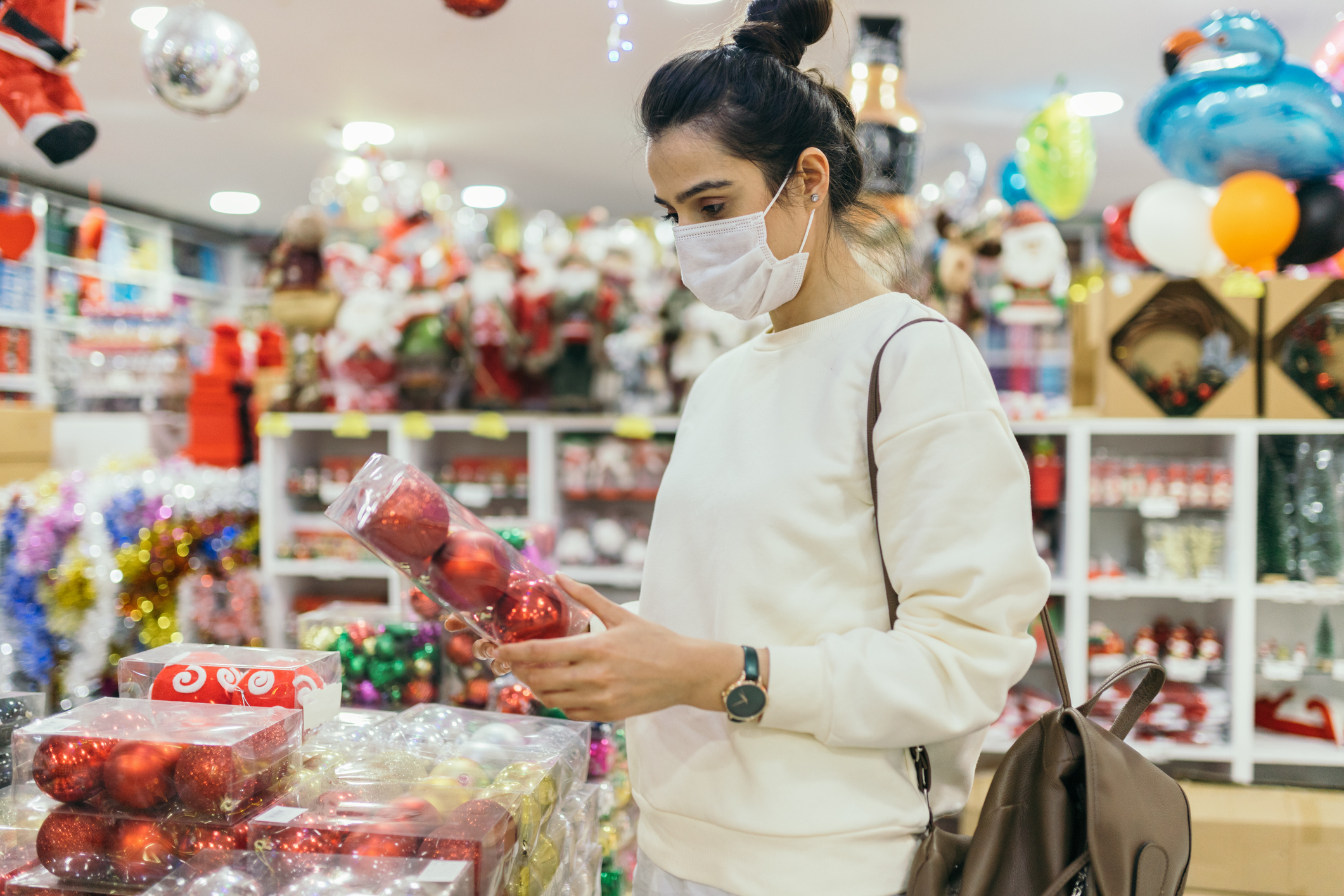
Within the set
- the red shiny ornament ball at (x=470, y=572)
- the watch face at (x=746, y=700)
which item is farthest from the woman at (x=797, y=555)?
the red shiny ornament ball at (x=470, y=572)

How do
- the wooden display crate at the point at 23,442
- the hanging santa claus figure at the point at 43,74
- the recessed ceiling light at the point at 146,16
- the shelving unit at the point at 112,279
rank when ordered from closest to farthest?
1. the hanging santa claus figure at the point at 43,74
2. the recessed ceiling light at the point at 146,16
3. the wooden display crate at the point at 23,442
4. the shelving unit at the point at 112,279

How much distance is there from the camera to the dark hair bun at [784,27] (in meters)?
0.95

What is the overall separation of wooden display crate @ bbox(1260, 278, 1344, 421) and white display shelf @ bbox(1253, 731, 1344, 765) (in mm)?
1000

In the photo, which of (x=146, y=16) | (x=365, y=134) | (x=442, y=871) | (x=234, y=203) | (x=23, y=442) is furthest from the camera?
(x=234, y=203)

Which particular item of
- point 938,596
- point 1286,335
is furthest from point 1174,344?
point 938,596

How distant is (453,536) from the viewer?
0.88 metres

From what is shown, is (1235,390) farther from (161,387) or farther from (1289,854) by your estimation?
(161,387)

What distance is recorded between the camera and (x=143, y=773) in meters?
0.80

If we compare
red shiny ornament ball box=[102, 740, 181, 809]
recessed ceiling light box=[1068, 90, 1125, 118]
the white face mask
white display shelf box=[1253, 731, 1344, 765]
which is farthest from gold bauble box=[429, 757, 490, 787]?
recessed ceiling light box=[1068, 90, 1125, 118]

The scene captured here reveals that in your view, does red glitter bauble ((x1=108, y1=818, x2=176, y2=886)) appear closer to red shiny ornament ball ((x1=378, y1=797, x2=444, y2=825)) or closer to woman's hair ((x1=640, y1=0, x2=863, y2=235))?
red shiny ornament ball ((x1=378, y1=797, x2=444, y2=825))

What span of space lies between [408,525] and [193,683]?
33cm

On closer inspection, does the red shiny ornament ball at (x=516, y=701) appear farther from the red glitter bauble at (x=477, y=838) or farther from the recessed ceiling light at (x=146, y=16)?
the recessed ceiling light at (x=146, y=16)

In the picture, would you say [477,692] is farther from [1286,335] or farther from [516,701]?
[1286,335]

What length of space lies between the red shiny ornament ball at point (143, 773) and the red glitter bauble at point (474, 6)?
54.9 inches
